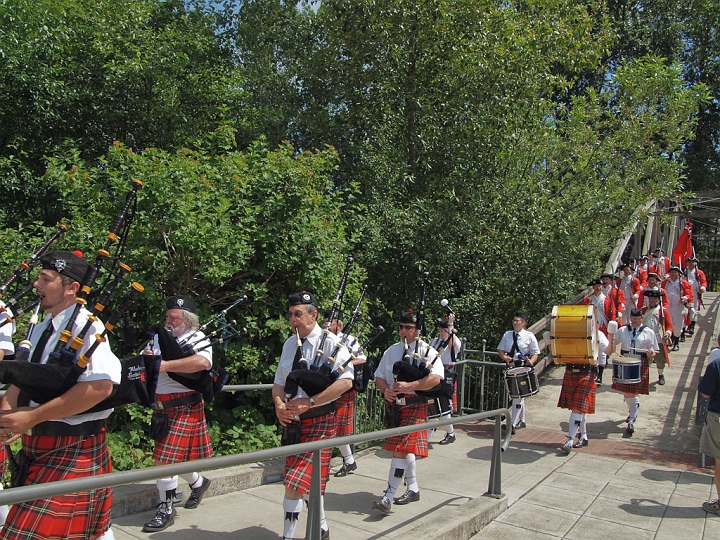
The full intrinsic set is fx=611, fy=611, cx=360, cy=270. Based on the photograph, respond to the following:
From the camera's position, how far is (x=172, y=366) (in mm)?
4242

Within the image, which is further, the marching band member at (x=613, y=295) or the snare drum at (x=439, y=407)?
the marching band member at (x=613, y=295)

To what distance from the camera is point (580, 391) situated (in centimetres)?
714

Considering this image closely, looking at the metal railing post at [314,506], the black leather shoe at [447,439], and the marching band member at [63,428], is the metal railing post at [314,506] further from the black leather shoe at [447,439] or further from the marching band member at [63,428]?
the black leather shoe at [447,439]

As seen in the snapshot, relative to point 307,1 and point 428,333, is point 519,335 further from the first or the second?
point 307,1

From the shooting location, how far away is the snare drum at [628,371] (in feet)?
24.5

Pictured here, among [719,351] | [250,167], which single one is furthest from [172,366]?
[719,351]

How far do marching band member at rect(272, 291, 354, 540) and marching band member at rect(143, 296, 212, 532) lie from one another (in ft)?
2.24

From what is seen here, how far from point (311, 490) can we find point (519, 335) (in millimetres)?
5337

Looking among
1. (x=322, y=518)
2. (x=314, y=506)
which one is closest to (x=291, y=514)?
(x=322, y=518)

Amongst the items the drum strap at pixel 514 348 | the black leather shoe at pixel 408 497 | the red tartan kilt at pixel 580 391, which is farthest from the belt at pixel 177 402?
the drum strap at pixel 514 348

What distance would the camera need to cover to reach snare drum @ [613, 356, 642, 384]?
746 centimetres

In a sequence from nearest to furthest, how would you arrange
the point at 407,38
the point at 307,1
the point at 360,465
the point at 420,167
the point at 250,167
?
1. the point at 360,465
2. the point at 250,167
3. the point at 407,38
4. the point at 420,167
5. the point at 307,1

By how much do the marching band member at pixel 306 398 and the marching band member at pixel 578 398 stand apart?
159 inches

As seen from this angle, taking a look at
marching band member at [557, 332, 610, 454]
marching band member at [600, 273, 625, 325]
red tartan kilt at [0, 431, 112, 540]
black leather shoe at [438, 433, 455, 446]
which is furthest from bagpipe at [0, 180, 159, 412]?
A: marching band member at [600, 273, 625, 325]
